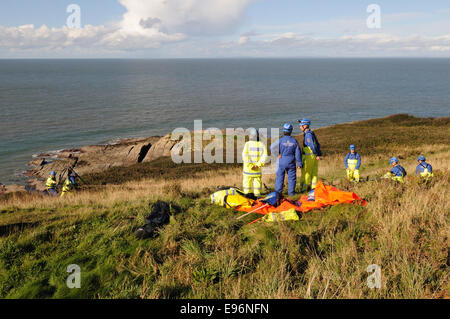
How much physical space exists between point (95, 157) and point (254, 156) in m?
28.1

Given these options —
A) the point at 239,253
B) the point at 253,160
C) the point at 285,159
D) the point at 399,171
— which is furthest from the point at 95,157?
the point at 239,253

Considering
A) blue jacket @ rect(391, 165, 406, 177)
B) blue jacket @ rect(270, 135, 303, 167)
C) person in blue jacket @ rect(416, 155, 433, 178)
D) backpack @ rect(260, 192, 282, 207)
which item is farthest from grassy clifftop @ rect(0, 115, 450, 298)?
blue jacket @ rect(270, 135, 303, 167)

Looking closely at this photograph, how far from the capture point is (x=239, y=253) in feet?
15.4

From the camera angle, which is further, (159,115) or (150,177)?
(159,115)

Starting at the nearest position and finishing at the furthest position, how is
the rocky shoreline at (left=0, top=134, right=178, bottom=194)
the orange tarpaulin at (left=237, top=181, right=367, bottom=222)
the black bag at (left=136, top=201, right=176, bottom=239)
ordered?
the black bag at (left=136, top=201, right=176, bottom=239) → the orange tarpaulin at (left=237, top=181, right=367, bottom=222) → the rocky shoreline at (left=0, top=134, right=178, bottom=194)

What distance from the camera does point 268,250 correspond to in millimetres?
4648

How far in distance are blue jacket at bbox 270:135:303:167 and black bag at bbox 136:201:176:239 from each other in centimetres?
392

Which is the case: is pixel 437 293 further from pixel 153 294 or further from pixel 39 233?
pixel 39 233

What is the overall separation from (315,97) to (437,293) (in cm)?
8548

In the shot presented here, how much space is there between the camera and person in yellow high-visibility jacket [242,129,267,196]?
841 cm

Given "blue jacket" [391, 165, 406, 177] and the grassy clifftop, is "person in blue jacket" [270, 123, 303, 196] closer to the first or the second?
the grassy clifftop

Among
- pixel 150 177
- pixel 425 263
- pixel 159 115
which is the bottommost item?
pixel 150 177

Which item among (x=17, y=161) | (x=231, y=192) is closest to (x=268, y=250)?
(x=231, y=192)

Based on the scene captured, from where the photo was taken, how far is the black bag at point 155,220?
5.71 metres
